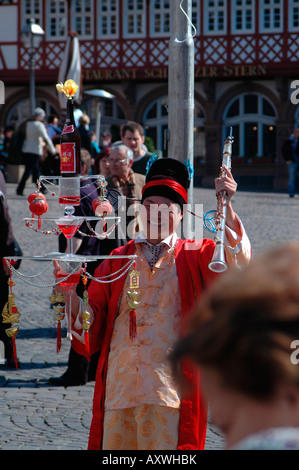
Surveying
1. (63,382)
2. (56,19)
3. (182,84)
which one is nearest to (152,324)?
(182,84)

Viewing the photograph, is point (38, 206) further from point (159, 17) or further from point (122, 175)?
point (159, 17)

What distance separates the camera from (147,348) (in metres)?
3.12

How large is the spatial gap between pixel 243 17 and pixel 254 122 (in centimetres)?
376

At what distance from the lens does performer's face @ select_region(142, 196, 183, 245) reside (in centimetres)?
325

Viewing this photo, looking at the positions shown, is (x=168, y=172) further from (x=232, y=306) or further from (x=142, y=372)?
(x=232, y=306)

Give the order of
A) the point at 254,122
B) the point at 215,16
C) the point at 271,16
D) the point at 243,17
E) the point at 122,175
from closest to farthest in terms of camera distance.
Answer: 1. the point at 122,175
2. the point at 271,16
3. the point at 243,17
4. the point at 254,122
5. the point at 215,16

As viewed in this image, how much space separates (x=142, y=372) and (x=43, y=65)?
98.9 feet

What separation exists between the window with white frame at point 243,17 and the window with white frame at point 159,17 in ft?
8.07

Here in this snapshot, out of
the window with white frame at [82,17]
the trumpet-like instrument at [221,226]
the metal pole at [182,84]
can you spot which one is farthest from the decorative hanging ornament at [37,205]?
the window with white frame at [82,17]

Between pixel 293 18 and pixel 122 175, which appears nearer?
pixel 122 175

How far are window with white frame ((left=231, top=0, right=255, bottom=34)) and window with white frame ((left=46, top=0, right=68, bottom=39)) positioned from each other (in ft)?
20.9

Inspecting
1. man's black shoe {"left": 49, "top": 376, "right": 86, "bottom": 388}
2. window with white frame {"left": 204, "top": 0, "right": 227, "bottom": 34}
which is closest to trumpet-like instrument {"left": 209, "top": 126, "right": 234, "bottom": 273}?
man's black shoe {"left": 49, "top": 376, "right": 86, "bottom": 388}

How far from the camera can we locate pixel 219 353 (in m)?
1.14
